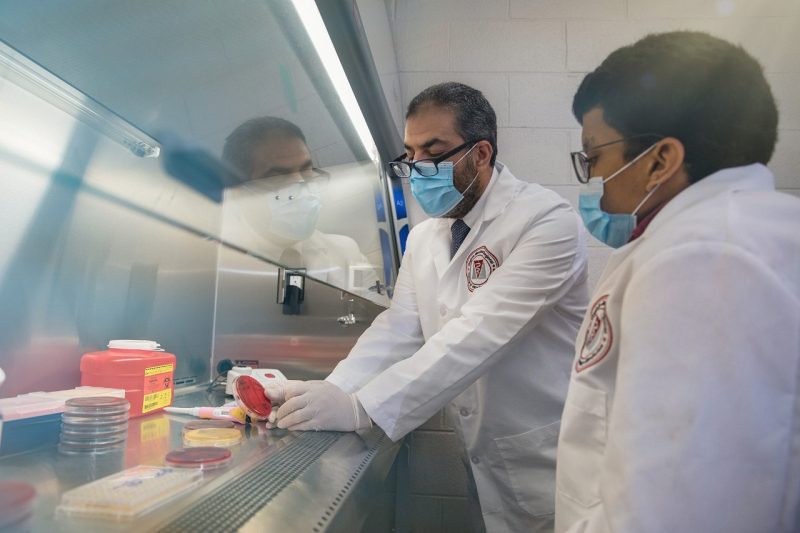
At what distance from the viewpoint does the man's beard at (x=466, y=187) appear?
Answer: 1646mm

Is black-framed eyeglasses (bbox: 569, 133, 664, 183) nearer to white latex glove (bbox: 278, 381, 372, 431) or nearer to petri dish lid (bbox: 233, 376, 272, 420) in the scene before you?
white latex glove (bbox: 278, 381, 372, 431)

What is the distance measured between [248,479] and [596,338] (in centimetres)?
56

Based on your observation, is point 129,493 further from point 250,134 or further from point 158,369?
point 250,134

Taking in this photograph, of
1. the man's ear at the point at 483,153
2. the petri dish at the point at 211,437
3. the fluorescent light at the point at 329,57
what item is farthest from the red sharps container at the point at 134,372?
the man's ear at the point at 483,153

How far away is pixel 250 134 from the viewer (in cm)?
122

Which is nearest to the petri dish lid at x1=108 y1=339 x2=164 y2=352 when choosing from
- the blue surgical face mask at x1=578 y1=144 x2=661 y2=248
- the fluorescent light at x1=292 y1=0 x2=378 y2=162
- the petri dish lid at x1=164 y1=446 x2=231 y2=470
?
the petri dish lid at x1=164 y1=446 x2=231 y2=470

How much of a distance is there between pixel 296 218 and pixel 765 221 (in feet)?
3.88

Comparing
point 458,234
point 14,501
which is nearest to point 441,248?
point 458,234

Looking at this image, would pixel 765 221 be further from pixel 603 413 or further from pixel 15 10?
pixel 15 10

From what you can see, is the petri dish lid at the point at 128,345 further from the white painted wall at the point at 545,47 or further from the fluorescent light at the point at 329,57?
the white painted wall at the point at 545,47

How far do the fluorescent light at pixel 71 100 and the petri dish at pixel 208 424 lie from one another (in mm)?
652

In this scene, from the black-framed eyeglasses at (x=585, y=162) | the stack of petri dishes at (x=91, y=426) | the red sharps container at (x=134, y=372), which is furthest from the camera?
the red sharps container at (x=134, y=372)

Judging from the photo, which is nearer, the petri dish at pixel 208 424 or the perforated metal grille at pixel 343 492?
the perforated metal grille at pixel 343 492

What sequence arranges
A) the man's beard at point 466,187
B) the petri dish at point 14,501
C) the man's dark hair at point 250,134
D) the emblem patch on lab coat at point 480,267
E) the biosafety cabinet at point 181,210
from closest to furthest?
the petri dish at point 14,501 → the biosafety cabinet at point 181,210 → the man's dark hair at point 250,134 → the emblem patch on lab coat at point 480,267 → the man's beard at point 466,187
